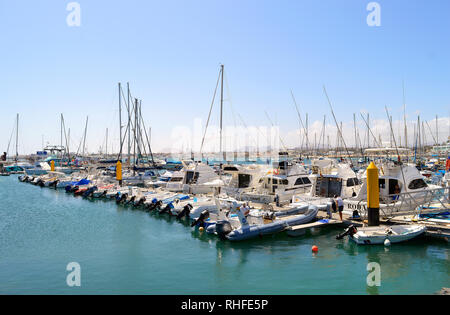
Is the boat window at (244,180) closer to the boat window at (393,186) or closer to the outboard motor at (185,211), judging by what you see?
the outboard motor at (185,211)

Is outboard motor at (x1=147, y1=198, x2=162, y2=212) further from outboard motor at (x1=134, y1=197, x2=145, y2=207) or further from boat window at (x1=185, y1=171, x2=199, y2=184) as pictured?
boat window at (x1=185, y1=171, x2=199, y2=184)

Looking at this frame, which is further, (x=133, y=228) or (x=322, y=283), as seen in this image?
(x=133, y=228)

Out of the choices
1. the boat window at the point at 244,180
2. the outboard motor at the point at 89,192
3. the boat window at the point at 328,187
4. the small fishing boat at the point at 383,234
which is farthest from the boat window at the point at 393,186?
the outboard motor at the point at 89,192

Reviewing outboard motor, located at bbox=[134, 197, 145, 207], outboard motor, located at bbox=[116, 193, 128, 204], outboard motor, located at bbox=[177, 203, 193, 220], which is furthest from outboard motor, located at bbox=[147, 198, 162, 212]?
outboard motor, located at bbox=[116, 193, 128, 204]

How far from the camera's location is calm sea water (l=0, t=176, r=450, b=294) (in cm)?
1223

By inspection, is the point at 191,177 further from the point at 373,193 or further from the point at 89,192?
the point at 373,193

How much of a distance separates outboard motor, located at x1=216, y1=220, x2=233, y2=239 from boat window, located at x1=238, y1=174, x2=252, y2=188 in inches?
439

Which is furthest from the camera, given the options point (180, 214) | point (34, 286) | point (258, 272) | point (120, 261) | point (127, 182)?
point (127, 182)

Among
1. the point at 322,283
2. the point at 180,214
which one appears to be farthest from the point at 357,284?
the point at 180,214

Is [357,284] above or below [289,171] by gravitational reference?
below

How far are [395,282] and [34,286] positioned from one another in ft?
45.2

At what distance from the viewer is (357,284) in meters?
12.2

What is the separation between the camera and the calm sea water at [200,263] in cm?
1223
